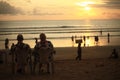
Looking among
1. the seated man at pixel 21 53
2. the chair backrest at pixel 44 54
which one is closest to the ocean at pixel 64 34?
the seated man at pixel 21 53

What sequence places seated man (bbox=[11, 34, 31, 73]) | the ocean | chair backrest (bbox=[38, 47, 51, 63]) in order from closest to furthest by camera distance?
chair backrest (bbox=[38, 47, 51, 63]) → seated man (bbox=[11, 34, 31, 73]) → the ocean

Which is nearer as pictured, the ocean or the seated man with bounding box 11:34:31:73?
the seated man with bounding box 11:34:31:73

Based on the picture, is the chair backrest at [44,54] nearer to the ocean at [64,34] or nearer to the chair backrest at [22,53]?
the chair backrest at [22,53]

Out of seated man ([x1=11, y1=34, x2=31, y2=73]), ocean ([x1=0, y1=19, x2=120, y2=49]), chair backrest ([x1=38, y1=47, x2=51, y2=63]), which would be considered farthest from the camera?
ocean ([x1=0, y1=19, x2=120, y2=49])

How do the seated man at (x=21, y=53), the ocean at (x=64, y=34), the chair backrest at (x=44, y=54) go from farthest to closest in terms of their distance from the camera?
the ocean at (x=64, y=34)
the seated man at (x=21, y=53)
the chair backrest at (x=44, y=54)

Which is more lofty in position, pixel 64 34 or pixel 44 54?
pixel 64 34

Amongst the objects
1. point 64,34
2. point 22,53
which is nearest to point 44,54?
point 22,53

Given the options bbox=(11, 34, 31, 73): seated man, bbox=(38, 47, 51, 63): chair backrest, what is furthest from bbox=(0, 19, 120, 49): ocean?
A: bbox=(38, 47, 51, 63): chair backrest

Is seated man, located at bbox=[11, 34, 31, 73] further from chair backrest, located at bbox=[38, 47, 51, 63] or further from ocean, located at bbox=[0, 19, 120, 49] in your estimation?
ocean, located at bbox=[0, 19, 120, 49]

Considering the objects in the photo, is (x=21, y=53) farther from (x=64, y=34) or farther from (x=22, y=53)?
(x=64, y=34)

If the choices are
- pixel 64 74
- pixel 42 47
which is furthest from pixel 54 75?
pixel 42 47

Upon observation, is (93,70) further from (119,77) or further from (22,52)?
(22,52)

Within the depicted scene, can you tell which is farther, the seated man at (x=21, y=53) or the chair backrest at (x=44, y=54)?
the seated man at (x=21, y=53)

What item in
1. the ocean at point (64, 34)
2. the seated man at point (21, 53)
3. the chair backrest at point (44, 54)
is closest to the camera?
the chair backrest at point (44, 54)
